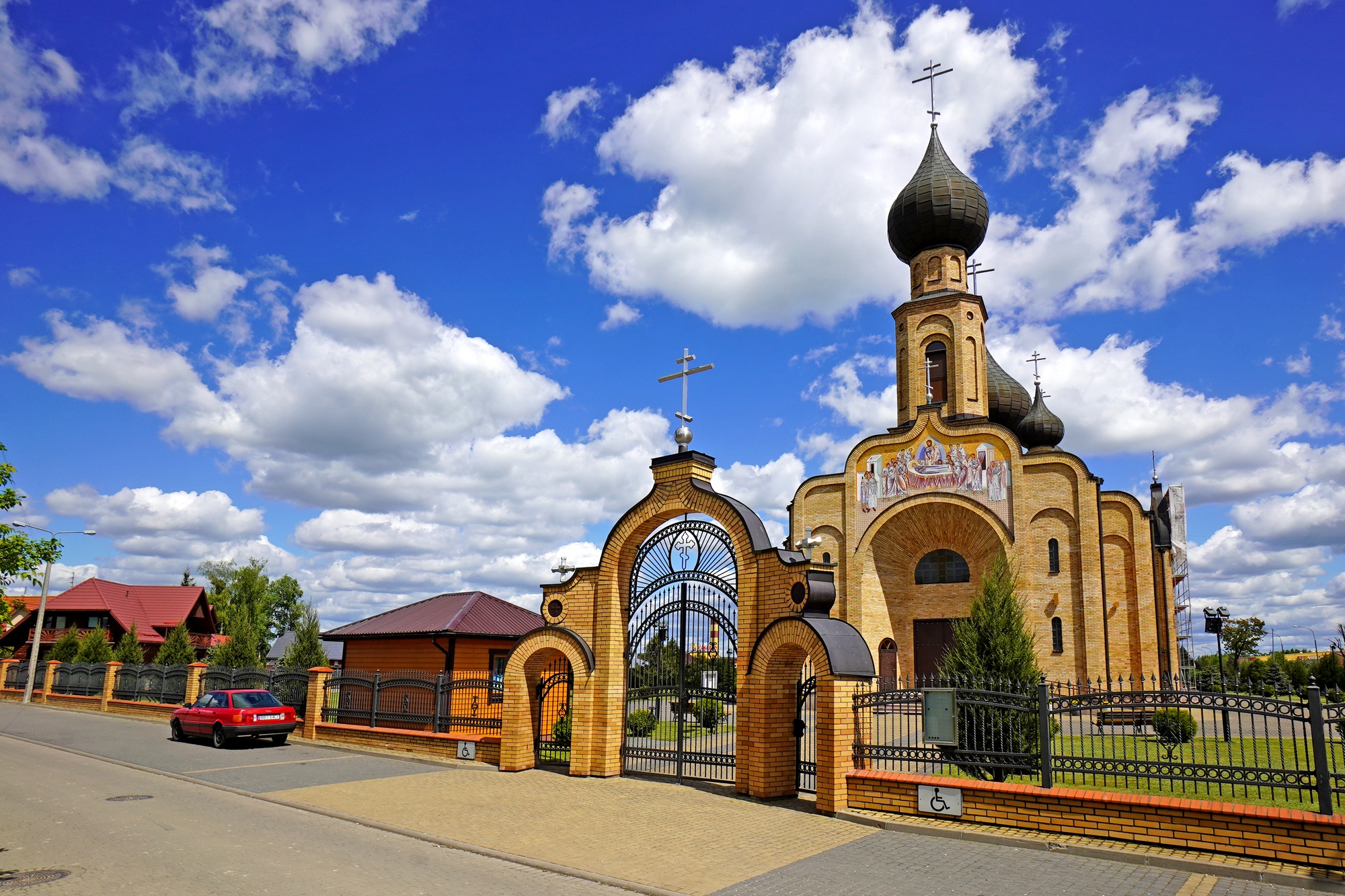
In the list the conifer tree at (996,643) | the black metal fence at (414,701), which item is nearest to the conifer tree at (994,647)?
the conifer tree at (996,643)

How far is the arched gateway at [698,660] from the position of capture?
451 inches

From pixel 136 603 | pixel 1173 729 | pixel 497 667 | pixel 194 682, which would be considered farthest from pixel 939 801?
pixel 136 603

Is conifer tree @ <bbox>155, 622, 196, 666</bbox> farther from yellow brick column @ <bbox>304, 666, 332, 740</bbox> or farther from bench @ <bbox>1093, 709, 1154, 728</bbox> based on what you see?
bench @ <bbox>1093, 709, 1154, 728</bbox>

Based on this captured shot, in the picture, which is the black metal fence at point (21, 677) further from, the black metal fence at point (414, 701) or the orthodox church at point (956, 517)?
the orthodox church at point (956, 517)

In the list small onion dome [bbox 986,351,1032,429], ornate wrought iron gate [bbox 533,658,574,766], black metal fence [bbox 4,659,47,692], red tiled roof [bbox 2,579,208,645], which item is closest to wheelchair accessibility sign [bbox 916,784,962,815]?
ornate wrought iron gate [bbox 533,658,574,766]

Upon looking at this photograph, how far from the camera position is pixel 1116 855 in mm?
8461

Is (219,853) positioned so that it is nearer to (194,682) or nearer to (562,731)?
(562,731)

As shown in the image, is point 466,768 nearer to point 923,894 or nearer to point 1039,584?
point 923,894

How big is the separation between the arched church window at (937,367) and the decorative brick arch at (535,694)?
19714 mm

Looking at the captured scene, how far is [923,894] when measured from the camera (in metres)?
7.40

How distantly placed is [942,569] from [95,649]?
3386cm

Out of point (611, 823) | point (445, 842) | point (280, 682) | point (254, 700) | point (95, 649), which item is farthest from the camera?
point (95, 649)

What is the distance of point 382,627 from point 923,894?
1927cm

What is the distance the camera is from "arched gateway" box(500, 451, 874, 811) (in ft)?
37.6
